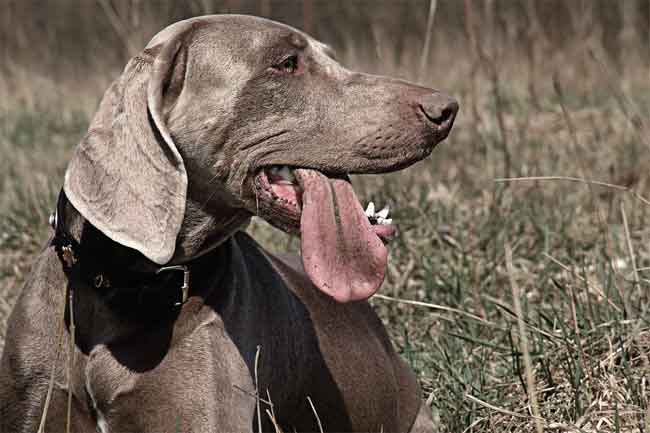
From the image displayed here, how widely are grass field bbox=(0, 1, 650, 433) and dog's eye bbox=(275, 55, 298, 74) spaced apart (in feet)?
2.01

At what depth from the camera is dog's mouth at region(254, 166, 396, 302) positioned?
2887 mm

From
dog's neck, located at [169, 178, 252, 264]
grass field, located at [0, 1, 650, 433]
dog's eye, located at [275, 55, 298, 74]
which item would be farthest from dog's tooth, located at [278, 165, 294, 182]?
grass field, located at [0, 1, 650, 433]

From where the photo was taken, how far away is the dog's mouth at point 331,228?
2.89 m

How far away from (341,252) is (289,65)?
0.54 m

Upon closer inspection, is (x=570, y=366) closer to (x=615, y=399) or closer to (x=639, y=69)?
(x=615, y=399)

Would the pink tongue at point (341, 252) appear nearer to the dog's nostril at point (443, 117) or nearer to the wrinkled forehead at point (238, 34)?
the dog's nostril at point (443, 117)

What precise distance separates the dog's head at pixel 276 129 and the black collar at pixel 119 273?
0.52 feet

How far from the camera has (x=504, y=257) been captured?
4586 mm

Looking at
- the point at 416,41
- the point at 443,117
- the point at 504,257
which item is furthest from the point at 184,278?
the point at 416,41

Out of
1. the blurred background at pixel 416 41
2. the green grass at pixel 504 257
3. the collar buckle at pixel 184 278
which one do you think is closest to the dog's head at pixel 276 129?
the collar buckle at pixel 184 278

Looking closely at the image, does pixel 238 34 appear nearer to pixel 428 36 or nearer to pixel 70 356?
pixel 70 356

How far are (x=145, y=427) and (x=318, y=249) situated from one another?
65cm

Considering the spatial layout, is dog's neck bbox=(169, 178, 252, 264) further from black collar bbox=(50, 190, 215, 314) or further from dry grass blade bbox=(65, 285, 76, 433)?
dry grass blade bbox=(65, 285, 76, 433)

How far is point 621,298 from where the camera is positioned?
11.3 ft
